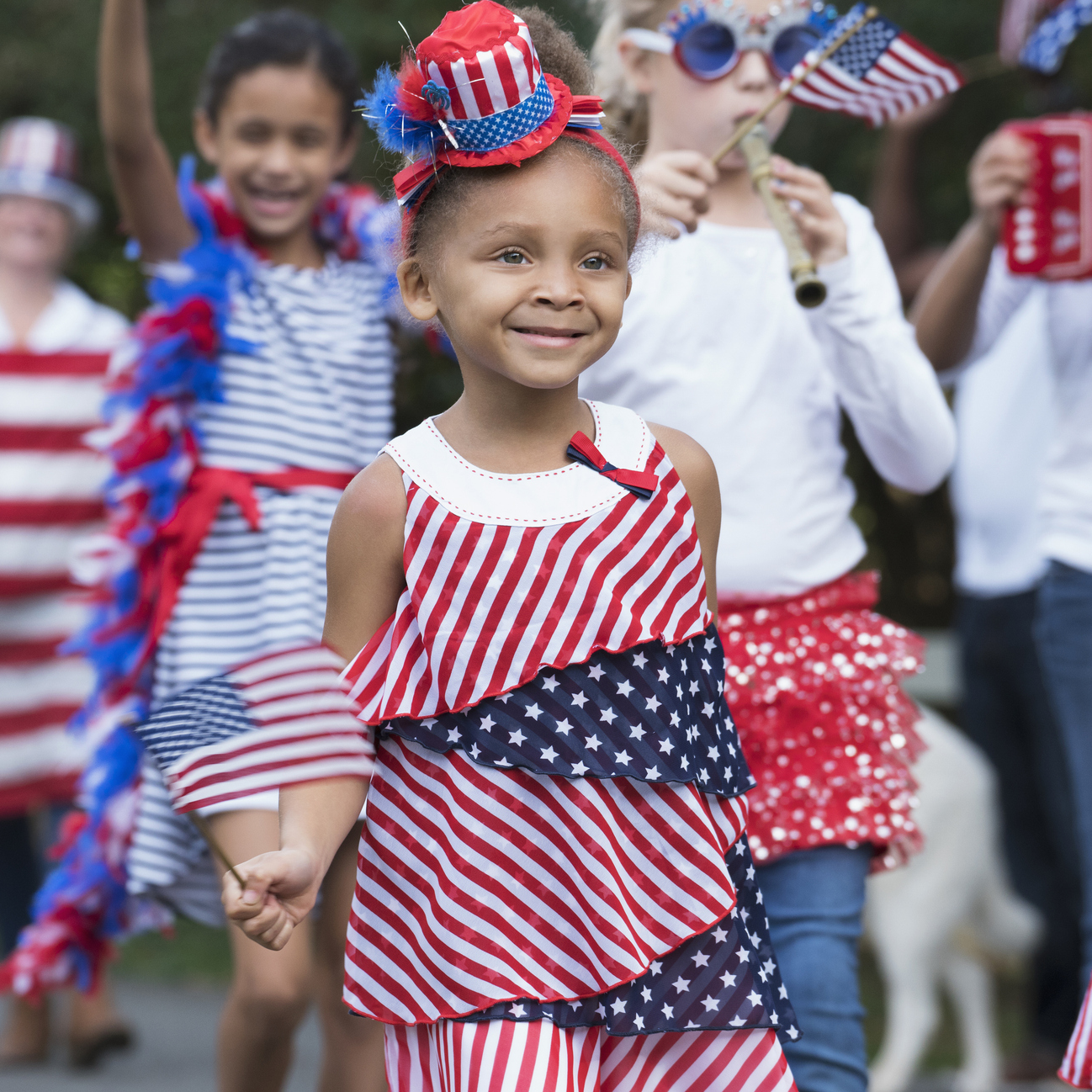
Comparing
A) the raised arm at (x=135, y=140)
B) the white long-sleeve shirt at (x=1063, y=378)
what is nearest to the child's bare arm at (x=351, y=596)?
the raised arm at (x=135, y=140)

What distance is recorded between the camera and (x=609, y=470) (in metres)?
2.11

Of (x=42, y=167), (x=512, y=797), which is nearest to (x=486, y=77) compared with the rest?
(x=512, y=797)

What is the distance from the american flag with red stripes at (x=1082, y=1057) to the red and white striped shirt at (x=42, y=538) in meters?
3.37

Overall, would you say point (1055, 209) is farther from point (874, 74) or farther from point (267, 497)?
point (267, 497)

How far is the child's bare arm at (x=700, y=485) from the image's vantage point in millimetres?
2234

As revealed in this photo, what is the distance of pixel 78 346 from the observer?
5172 mm

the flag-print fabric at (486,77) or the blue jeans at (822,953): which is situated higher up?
the flag-print fabric at (486,77)

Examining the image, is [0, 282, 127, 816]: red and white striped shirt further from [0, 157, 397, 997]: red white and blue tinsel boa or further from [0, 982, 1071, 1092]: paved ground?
[0, 157, 397, 997]: red white and blue tinsel boa

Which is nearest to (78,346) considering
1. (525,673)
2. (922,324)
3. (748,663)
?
(922,324)

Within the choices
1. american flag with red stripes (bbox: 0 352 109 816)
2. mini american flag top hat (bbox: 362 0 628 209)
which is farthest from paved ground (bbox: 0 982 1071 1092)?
mini american flag top hat (bbox: 362 0 628 209)

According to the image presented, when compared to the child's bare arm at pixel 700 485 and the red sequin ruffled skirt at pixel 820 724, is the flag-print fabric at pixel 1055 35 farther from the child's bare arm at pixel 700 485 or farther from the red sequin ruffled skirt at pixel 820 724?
the child's bare arm at pixel 700 485

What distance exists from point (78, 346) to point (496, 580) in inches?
136

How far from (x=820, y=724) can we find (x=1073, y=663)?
947 mm

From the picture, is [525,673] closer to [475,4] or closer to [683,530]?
[683,530]
